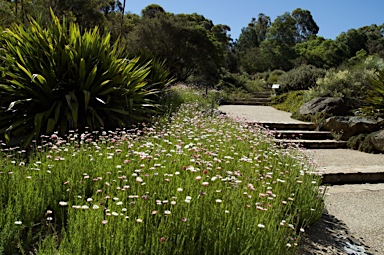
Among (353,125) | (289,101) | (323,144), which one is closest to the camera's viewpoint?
(323,144)

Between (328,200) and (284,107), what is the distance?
9.78 meters

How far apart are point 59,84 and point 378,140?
632 centimetres

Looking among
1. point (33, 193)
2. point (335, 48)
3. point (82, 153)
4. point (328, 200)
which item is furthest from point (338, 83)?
point (335, 48)

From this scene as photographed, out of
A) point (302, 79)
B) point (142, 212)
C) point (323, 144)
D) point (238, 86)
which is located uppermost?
point (302, 79)

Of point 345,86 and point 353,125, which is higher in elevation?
point 345,86

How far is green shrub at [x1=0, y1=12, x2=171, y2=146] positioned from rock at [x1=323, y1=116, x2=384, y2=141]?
16.4ft

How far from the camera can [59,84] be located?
524 cm

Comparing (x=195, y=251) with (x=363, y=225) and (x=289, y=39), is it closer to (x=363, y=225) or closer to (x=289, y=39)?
(x=363, y=225)

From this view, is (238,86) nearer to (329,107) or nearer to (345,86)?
(345,86)

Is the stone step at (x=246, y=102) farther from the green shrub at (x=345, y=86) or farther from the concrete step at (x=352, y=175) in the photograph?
the concrete step at (x=352, y=175)

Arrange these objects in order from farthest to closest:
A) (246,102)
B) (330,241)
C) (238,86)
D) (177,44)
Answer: (238,86), (177,44), (246,102), (330,241)

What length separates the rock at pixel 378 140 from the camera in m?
7.07

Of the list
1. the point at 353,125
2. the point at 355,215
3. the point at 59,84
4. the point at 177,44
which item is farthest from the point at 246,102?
the point at 355,215

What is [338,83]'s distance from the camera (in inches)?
461
